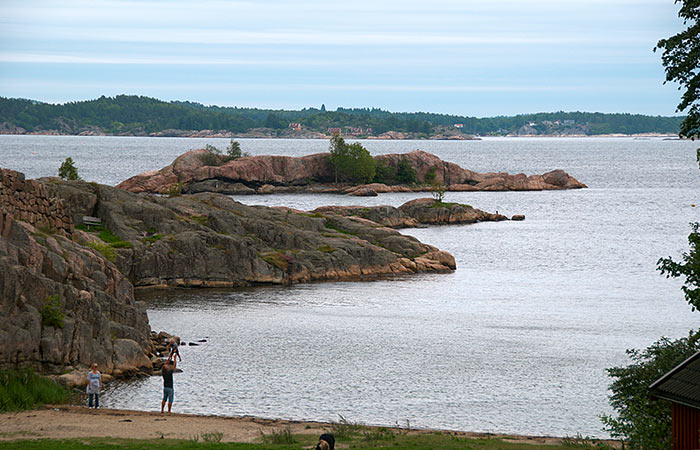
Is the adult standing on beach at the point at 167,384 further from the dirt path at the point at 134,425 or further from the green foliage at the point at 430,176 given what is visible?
the green foliage at the point at 430,176

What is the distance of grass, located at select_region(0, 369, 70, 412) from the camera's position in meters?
29.9

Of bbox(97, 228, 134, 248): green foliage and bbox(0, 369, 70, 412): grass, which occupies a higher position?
bbox(97, 228, 134, 248): green foliage

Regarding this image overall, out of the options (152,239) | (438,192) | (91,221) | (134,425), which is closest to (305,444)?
(134,425)

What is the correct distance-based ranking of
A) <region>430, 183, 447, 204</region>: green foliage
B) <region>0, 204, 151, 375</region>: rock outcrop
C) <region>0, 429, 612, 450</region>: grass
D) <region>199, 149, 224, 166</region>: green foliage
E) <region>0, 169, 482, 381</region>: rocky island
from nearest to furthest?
<region>0, 429, 612, 450</region>: grass < <region>0, 204, 151, 375</region>: rock outcrop < <region>0, 169, 482, 381</region>: rocky island < <region>430, 183, 447, 204</region>: green foliage < <region>199, 149, 224, 166</region>: green foliage

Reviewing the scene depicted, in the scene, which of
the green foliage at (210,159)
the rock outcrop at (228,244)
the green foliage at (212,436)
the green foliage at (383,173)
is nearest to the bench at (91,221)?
the rock outcrop at (228,244)

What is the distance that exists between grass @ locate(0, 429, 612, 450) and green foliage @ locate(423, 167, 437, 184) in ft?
462

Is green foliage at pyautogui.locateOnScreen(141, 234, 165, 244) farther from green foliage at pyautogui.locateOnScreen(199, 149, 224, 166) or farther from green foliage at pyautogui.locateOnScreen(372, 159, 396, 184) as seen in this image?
green foliage at pyautogui.locateOnScreen(372, 159, 396, 184)

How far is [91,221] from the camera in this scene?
Answer: 66.1 metres

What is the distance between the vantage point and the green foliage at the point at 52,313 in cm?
3484

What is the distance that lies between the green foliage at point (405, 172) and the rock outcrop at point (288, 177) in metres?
0.89

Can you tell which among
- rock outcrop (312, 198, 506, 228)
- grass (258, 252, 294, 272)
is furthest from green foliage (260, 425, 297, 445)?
rock outcrop (312, 198, 506, 228)

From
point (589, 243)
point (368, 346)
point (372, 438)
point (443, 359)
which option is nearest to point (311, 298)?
point (368, 346)

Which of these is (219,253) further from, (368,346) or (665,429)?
(665,429)

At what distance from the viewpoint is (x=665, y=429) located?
2131 centimetres
